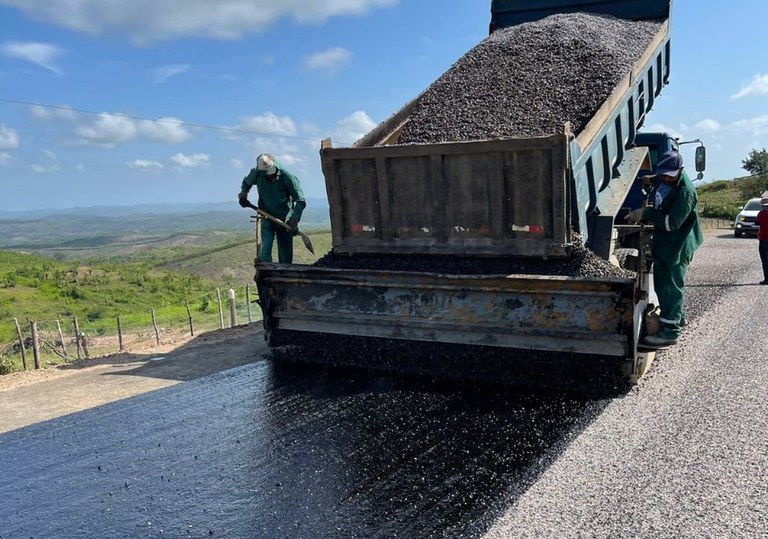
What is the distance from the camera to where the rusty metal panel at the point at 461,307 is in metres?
3.99

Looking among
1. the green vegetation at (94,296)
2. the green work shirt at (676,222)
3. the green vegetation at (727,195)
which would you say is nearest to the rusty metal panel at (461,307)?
the green work shirt at (676,222)

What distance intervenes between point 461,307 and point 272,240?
260 centimetres

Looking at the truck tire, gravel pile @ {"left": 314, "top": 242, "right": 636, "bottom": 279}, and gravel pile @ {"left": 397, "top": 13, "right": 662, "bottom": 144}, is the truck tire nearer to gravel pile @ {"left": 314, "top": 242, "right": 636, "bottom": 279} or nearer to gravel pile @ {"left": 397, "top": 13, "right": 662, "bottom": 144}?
gravel pile @ {"left": 314, "top": 242, "right": 636, "bottom": 279}

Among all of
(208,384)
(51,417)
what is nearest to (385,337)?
(208,384)

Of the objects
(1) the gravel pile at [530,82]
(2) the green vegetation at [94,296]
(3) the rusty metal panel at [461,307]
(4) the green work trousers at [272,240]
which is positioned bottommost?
(2) the green vegetation at [94,296]

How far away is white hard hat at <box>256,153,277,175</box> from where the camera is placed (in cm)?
612

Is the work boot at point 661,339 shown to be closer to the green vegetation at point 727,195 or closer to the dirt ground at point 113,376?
the dirt ground at point 113,376

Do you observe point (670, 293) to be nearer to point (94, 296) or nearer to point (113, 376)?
point (113, 376)

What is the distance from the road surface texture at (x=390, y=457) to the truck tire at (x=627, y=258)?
0.77m

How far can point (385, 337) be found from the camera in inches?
188

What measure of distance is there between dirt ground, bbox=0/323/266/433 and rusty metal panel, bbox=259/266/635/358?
3.50ft

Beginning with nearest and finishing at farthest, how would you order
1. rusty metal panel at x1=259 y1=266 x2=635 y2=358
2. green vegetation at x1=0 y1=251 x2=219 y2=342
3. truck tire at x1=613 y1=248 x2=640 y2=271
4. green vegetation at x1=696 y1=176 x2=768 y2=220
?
rusty metal panel at x1=259 y1=266 x2=635 y2=358
truck tire at x1=613 y1=248 x2=640 y2=271
green vegetation at x1=0 y1=251 x2=219 y2=342
green vegetation at x1=696 y1=176 x2=768 y2=220

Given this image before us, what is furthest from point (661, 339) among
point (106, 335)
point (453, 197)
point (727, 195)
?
point (727, 195)

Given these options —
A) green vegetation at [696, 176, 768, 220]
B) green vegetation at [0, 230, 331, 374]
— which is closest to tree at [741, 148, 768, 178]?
green vegetation at [696, 176, 768, 220]
